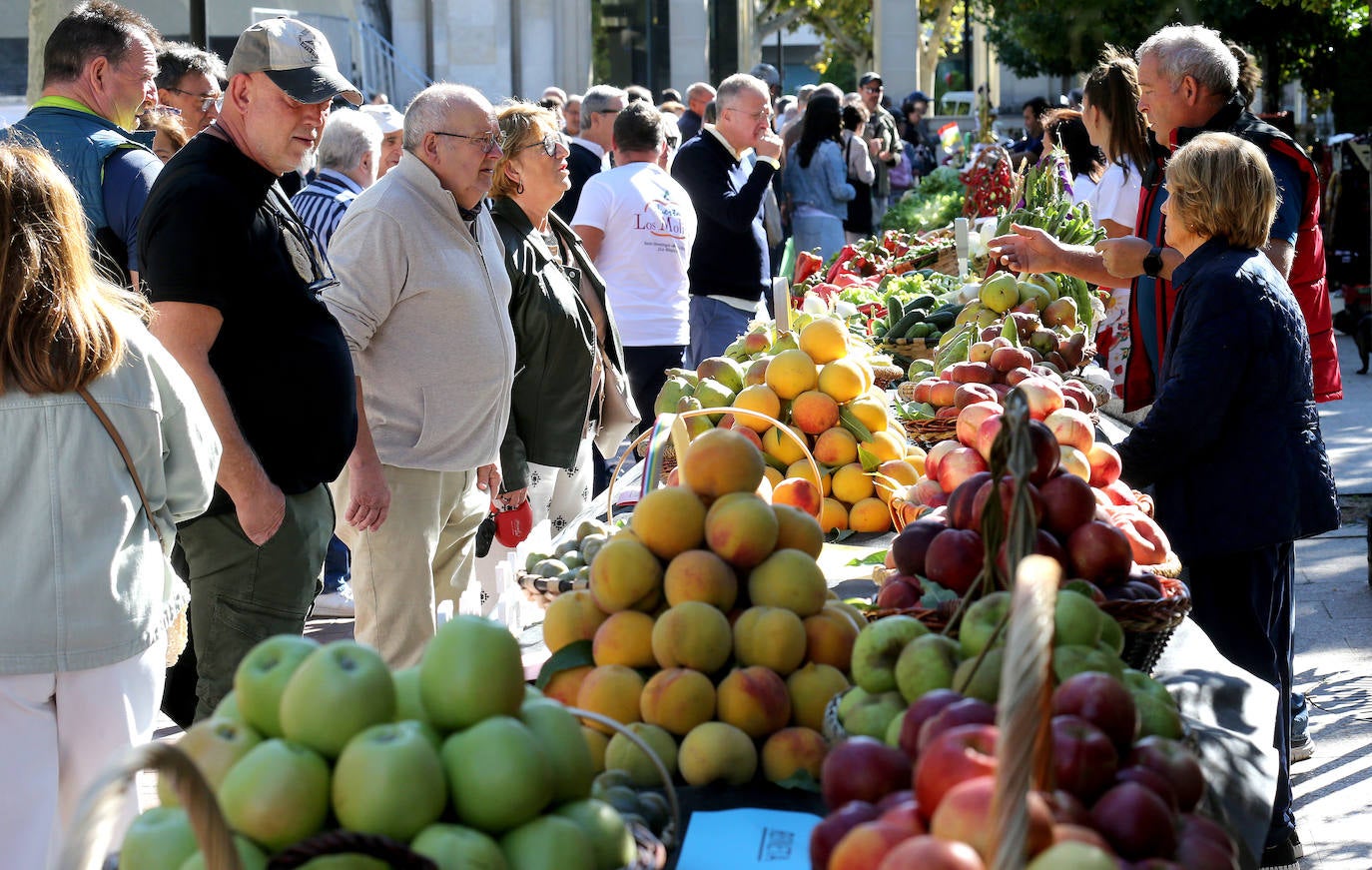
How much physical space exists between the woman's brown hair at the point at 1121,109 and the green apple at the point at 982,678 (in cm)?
447

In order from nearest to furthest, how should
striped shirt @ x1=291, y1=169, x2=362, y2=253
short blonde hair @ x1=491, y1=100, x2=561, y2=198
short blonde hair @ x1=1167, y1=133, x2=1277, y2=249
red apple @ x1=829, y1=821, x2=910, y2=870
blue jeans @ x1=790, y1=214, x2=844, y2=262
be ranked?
red apple @ x1=829, y1=821, x2=910, y2=870
short blonde hair @ x1=1167, y1=133, x2=1277, y2=249
short blonde hair @ x1=491, y1=100, x2=561, y2=198
striped shirt @ x1=291, y1=169, x2=362, y2=253
blue jeans @ x1=790, y1=214, x2=844, y2=262

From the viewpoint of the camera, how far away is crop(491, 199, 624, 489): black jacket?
4785 mm

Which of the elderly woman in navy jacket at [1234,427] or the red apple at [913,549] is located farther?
the elderly woman in navy jacket at [1234,427]

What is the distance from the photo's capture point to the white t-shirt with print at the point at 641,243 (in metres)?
6.27

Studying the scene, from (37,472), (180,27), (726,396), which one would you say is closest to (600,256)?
(726,396)

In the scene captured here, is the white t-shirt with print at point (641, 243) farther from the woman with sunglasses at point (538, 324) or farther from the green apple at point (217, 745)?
the green apple at point (217, 745)

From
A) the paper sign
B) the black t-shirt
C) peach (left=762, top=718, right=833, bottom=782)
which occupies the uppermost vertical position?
the black t-shirt

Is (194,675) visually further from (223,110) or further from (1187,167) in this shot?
(1187,167)

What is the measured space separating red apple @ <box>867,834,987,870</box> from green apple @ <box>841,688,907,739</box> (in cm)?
47

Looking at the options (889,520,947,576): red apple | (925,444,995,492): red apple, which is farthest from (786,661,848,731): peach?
(925,444,995,492): red apple

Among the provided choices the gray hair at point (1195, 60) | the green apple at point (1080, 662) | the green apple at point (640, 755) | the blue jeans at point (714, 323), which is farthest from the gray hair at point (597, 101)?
the green apple at point (1080, 662)

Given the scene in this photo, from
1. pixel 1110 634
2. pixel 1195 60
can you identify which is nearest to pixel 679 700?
pixel 1110 634

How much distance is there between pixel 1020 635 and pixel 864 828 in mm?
264

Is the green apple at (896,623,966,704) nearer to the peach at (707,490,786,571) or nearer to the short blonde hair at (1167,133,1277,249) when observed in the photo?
the peach at (707,490,786,571)
